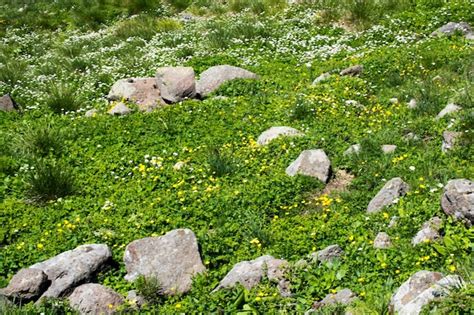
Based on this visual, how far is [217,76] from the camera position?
553 inches

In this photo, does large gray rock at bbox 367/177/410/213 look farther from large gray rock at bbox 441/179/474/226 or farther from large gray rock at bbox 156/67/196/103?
large gray rock at bbox 156/67/196/103

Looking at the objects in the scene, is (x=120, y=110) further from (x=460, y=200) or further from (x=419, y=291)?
(x=419, y=291)

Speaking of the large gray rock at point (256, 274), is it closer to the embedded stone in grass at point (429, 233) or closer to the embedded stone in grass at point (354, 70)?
the embedded stone in grass at point (429, 233)

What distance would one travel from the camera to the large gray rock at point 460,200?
20.7 feet

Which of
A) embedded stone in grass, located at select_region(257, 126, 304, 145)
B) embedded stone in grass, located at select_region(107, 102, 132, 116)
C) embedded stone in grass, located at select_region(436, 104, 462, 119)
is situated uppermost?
embedded stone in grass, located at select_region(436, 104, 462, 119)

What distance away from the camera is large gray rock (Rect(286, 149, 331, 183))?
9000mm

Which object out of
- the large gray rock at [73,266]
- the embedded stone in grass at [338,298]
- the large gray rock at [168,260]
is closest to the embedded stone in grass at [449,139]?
the embedded stone in grass at [338,298]

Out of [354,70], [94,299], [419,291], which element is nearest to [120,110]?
[354,70]

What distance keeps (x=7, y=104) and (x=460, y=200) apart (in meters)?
12.0

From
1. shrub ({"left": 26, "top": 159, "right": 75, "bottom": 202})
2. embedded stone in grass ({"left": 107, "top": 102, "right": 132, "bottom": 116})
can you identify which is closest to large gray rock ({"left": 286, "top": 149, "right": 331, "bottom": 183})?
shrub ({"left": 26, "top": 159, "right": 75, "bottom": 202})

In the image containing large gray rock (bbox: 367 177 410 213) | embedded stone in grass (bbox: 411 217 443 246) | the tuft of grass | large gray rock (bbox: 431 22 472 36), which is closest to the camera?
embedded stone in grass (bbox: 411 217 443 246)

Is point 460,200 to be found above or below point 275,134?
above

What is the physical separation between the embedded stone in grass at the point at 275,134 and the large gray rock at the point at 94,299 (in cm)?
505

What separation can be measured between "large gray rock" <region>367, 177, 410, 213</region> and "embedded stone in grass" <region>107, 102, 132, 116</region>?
7.32 metres
